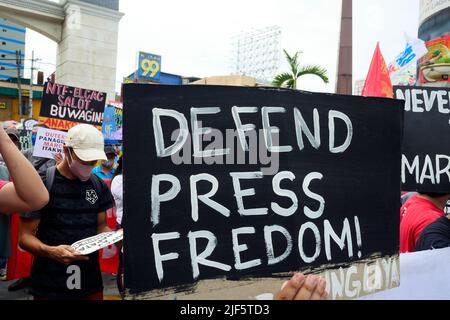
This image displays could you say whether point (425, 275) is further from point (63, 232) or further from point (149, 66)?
point (149, 66)

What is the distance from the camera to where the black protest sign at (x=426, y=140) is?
97.8 inches

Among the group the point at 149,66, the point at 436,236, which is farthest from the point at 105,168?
the point at 149,66

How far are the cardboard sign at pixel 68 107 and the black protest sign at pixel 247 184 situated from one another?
233 inches

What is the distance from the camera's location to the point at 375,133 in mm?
1922

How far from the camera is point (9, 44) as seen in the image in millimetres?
73375

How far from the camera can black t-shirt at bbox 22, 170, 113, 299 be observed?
2375mm

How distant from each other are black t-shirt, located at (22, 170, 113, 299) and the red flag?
2.07 meters

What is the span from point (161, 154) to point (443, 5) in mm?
28073

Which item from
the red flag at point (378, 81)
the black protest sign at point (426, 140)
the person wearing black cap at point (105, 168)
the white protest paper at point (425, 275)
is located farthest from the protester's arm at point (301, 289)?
the person wearing black cap at point (105, 168)

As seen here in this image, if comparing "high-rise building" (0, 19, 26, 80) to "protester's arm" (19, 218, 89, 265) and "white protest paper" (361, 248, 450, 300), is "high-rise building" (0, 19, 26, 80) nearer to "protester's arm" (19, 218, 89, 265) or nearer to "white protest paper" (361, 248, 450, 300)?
"protester's arm" (19, 218, 89, 265)

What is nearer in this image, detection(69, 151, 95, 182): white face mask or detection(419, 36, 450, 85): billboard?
detection(69, 151, 95, 182): white face mask

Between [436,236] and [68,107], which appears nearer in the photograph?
[436,236]

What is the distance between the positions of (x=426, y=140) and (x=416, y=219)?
58 cm

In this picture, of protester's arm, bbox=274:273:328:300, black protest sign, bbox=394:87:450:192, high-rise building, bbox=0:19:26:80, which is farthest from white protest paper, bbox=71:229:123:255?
high-rise building, bbox=0:19:26:80
